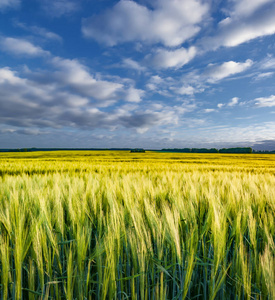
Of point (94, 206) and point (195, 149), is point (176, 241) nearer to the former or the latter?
point (94, 206)

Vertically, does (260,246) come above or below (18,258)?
below

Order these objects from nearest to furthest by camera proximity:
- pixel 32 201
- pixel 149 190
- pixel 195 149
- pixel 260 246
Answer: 1. pixel 260 246
2. pixel 32 201
3. pixel 149 190
4. pixel 195 149

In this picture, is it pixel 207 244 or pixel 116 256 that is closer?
pixel 116 256

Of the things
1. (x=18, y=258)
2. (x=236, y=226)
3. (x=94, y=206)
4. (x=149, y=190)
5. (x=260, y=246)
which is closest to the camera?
(x=18, y=258)

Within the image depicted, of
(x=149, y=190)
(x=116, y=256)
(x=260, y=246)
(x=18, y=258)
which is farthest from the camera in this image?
(x=149, y=190)

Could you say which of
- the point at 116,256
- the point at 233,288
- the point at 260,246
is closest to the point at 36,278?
the point at 116,256

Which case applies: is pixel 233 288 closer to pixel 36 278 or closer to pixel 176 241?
pixel 176 241

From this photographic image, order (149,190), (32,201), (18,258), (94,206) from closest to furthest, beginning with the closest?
(18,258)
(94,206)
(32,201)
(149,190)

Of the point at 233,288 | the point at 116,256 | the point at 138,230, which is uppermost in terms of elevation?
the point at 138,230

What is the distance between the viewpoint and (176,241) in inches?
34.0

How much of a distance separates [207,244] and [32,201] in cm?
133

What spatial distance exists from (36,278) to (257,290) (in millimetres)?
977

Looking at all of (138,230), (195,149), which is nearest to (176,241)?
(138,230)

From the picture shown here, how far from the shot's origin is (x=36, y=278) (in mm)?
924
